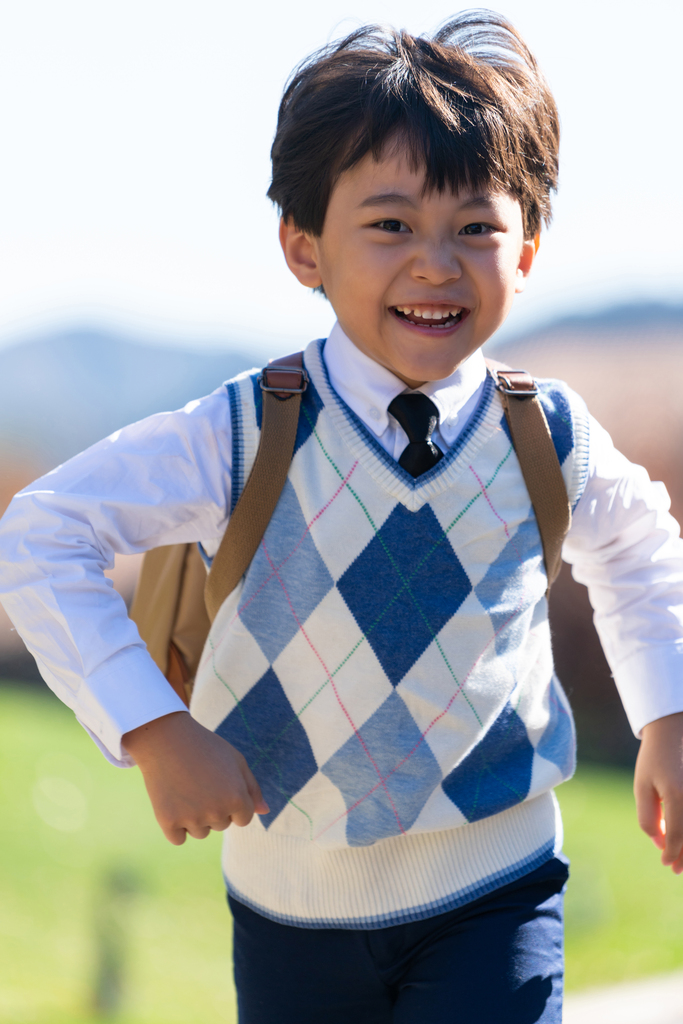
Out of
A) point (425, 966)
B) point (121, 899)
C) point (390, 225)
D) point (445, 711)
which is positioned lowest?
point (121, 899)

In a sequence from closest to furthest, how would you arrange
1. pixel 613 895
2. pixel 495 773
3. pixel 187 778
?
pixel 187 778, pixel 495 773, pixel 613 895

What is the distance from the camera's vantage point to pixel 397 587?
3.60 feet

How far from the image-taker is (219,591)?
1.13 m

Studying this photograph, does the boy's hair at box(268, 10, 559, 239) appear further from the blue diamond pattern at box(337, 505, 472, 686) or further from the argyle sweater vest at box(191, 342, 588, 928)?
the blue diamond pattern at box(337, 505, 472, 686)

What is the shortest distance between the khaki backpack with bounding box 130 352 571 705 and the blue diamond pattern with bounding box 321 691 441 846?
0.80 feet

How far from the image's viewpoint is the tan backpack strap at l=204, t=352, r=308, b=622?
109 cm

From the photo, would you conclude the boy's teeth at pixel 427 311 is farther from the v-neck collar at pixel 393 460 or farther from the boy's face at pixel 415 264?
the v-neck collar at pixel 393 460

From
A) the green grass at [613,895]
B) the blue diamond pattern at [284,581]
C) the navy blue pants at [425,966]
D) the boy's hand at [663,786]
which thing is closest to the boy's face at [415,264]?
the blue diamond pattern at [284,581]

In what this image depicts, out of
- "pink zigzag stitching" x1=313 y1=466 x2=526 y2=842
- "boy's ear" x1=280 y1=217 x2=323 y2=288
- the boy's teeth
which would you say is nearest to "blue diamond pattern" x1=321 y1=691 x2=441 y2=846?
"pink zigzag stitching" x1=313 y1=466 x2=526 y2=842

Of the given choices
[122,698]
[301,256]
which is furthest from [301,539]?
[301,256]

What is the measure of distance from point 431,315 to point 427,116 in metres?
0.23

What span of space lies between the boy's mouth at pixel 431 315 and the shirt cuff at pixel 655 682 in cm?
50

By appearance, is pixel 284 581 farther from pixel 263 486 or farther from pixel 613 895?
pixel 613 895

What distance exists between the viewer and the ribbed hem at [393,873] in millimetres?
1127
